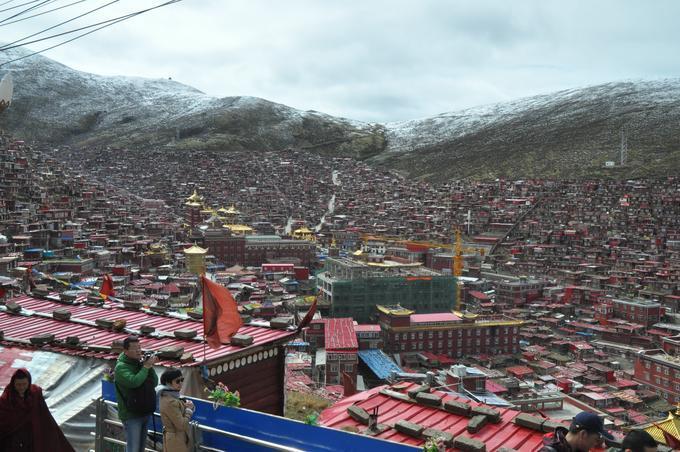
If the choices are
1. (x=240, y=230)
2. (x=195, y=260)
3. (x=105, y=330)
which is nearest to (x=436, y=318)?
(x=195, y=260)

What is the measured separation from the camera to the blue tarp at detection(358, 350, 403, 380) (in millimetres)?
27648

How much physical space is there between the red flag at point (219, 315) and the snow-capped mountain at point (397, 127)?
86.3 metres

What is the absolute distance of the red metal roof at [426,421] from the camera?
5.87 m

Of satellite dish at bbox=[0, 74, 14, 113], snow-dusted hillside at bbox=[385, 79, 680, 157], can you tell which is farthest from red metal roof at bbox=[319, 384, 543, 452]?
snow-dusted hillside at bbox=[385, 79, 680, 157]

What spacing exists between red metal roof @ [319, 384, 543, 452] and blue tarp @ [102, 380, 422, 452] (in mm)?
2353

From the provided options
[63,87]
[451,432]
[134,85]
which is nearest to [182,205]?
[451,432]

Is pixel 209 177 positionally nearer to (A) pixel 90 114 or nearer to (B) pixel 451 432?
(A) pixel 90 114

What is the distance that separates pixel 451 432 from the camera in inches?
239

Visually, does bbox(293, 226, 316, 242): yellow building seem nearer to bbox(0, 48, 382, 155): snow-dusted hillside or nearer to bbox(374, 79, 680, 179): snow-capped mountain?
bbox(374, 79, 680, 179): snow-capped mountain

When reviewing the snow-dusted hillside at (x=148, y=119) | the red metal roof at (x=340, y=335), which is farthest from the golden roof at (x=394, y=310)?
the snow-dusted hillside at (x=148, y=119)

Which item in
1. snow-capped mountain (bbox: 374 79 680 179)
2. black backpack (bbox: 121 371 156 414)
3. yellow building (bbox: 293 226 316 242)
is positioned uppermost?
snow-capped mountain (bbox: 374 79 680 179)

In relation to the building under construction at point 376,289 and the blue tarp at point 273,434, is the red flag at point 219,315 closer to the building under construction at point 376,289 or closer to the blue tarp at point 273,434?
the blue tarp at point 273,434

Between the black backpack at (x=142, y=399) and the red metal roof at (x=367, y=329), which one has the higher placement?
the black backpack at (x=142, y=399)

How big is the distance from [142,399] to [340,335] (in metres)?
25.6
